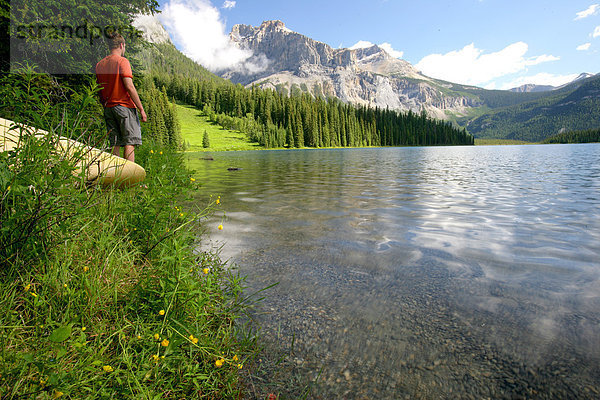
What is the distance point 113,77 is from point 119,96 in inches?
16.6

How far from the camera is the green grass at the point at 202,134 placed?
95.6 m

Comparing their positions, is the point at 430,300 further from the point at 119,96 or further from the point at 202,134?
the point at 202,134

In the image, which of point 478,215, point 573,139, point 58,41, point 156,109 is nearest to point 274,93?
point 156,109

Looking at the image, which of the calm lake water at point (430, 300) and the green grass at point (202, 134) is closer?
the calm lake water at point (430, 300)

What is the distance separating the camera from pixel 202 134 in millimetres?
110562

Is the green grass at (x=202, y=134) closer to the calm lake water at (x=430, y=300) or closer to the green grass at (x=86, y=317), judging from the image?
the calm lake water at (x=430, y=300)

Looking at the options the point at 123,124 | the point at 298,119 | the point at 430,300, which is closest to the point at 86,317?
the point at 430,300

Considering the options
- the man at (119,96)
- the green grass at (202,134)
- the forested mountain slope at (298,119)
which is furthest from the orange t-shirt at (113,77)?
the forested mountain slope at (298,119)

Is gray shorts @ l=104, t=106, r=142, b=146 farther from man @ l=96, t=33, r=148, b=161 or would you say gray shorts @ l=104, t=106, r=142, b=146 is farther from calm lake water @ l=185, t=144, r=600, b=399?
calm lake water @ l=185, t=144, r=600, b=399

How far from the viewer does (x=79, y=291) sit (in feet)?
8.09

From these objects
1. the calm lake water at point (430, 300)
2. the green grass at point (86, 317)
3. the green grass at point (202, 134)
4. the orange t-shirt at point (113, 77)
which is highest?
the green grass at point (202, 134)

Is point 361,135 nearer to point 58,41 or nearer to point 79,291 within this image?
point 58,41

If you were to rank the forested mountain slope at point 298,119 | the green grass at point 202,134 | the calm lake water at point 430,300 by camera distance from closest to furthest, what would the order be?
the calm lake water at point 430,300 < the green grass at point 202,134 < the forested mountain slope at point 298,119

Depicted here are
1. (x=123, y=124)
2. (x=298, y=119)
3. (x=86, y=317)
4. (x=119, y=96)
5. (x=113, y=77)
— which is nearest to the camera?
(x=86, y=317)
